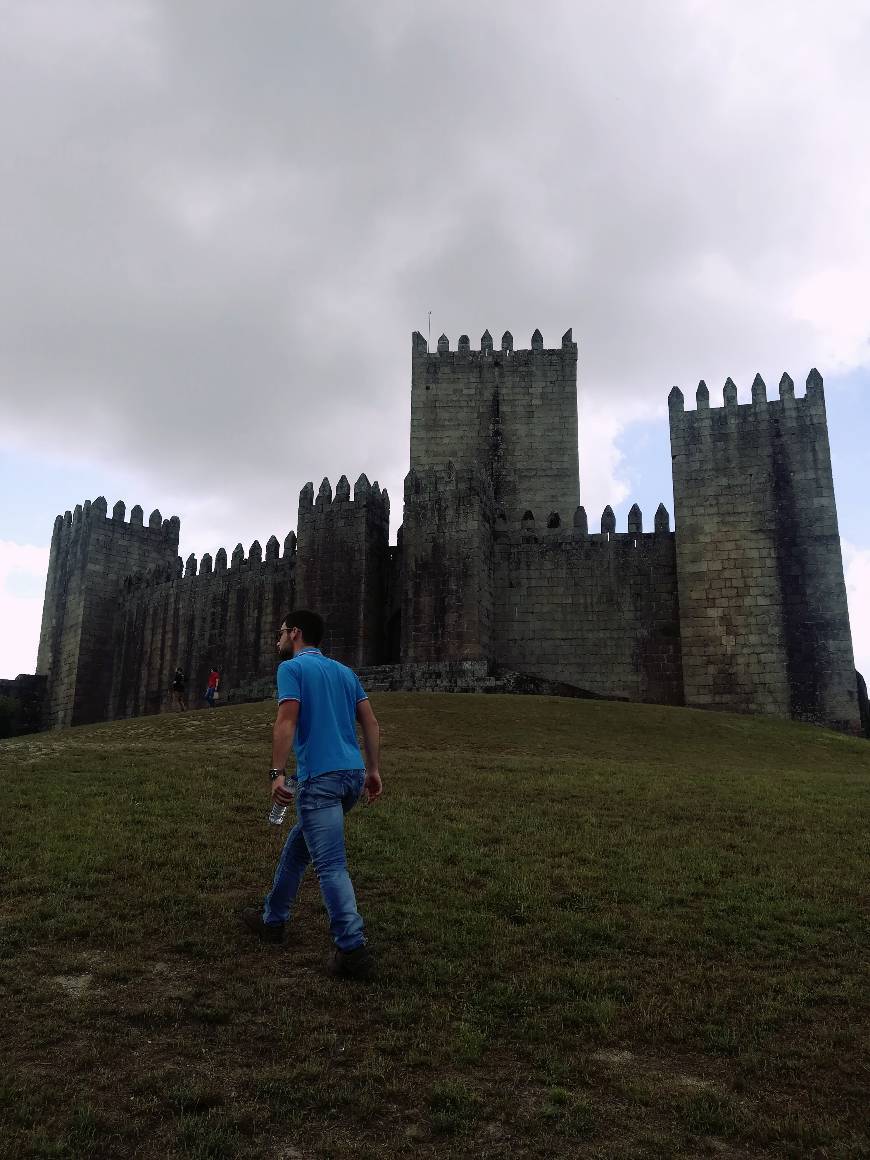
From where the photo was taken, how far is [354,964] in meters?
6.07

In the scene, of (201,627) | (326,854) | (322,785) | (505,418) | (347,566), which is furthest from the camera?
(505,418)

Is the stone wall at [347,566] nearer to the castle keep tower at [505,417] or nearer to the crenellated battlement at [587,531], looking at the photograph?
the crenellated battlement at [587,531]

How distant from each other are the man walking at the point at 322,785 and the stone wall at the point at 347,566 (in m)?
23.2

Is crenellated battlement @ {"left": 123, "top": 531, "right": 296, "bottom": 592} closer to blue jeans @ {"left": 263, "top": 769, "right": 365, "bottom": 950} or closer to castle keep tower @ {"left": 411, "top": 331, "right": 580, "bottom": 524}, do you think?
castle keep tower @ {"left": 411, "top": 331, "right": 580, "bottom": 524}

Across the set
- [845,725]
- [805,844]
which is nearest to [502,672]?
[845,725]

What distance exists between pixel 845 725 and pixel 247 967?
23489 mm

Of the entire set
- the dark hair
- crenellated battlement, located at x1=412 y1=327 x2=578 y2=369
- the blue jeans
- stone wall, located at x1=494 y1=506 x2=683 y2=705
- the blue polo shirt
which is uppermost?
crenellated battlement, located at x1=412 y1=327 x2=578 y2=369

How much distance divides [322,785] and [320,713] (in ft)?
1.62

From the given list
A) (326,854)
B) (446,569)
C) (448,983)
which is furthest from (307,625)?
(446,569)

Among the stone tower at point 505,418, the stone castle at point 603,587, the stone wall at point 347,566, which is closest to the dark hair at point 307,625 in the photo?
the stone castle at point 603,587

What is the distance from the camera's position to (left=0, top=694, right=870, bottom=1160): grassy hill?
455cm

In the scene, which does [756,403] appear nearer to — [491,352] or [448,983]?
[491,352]

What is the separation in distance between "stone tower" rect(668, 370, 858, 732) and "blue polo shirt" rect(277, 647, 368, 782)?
73.8 feet

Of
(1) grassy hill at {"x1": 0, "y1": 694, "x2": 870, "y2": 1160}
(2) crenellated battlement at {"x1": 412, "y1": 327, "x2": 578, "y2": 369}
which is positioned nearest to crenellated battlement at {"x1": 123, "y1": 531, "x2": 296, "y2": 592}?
(2) crenellated battlement at {"x1": 412, "y1": 327, "x2": 578, "y2": 369}
